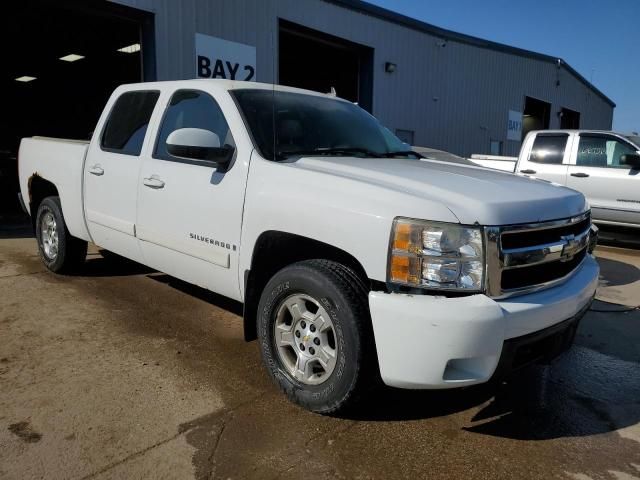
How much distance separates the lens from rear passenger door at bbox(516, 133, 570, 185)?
8.83m

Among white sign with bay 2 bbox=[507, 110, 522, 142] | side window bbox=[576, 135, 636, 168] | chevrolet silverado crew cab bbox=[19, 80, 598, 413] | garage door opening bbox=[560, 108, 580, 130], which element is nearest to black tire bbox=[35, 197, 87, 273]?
chevrolet silverado crew cab bbox=[19, 80, 598, 413]

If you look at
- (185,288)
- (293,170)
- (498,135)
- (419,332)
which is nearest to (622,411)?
(419,332)

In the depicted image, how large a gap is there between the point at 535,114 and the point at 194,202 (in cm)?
2695

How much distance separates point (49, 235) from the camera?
5684 mm

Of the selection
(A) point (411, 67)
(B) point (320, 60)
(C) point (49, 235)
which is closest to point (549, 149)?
(C) point (49, 235)

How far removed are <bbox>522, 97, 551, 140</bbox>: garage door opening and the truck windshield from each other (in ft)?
71.1

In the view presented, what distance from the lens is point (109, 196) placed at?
445 centimetres

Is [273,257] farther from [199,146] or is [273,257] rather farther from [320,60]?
[320,60]

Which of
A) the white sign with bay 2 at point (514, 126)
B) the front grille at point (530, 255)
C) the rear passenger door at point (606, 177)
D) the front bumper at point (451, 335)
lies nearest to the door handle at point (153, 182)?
the front bumper at point (451, 335)

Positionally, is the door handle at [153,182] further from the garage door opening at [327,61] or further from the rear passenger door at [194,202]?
the garage door opening at [327,61]

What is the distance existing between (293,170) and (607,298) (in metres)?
4.11

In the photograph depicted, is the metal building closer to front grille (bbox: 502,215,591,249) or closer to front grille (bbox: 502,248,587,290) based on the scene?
front grille (bbox: 502,215,591,249)

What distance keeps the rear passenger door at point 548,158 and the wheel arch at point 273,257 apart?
22.3 feet

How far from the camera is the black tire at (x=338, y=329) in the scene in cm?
258
